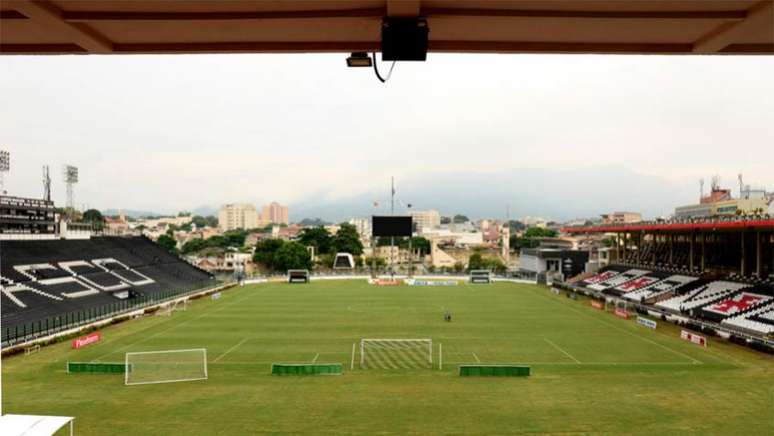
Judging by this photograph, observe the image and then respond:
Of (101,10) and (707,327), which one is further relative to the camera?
(707,327)

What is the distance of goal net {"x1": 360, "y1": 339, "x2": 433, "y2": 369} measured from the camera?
22.0m

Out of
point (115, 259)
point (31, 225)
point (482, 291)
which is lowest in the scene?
point (482, 291)

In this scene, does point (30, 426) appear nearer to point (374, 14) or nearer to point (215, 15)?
point (215, 15)

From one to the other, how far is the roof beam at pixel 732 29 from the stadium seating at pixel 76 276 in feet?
105

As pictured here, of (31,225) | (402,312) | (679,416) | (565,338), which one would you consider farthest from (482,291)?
(31,225)

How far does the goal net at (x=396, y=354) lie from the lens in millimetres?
21984

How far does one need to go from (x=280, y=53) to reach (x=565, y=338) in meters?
28.0

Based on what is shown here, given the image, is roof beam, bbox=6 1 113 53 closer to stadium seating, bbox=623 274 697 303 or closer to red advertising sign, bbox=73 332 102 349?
red advertising sign, bbox=73 332 102 349

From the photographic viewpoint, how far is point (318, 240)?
4063 inches

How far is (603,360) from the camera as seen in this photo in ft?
76.0

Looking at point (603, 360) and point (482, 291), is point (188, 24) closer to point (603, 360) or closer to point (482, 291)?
point (603, 360)

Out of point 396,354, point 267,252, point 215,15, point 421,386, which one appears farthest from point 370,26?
point 267,252

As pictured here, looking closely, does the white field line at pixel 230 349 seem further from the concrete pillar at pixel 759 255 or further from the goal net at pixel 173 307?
the concrete pillar at pixel 759 255

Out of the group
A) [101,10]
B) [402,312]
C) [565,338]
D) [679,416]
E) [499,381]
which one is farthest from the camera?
[402,312]
